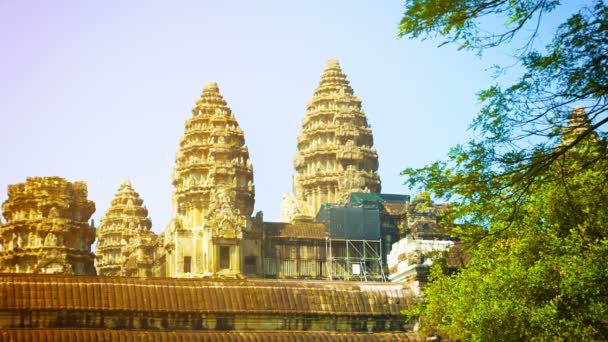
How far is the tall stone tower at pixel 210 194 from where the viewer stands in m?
81.2

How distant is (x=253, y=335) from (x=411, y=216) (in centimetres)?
3913

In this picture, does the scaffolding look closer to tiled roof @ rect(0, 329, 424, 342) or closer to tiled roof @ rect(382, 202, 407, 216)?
tiled roof @ rect(382, 202, 407, 216)

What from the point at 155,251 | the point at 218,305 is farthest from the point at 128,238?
the point at 218,305

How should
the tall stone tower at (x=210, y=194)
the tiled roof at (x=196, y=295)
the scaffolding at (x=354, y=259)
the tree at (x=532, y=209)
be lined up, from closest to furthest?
the tree at (x=532, y=209) → the tiled roof at (x=196, y=295) → the scaffolding at (x=354, y=259) → the tall stone tower at (x=210, y=194)

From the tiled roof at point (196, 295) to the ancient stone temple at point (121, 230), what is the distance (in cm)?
5864

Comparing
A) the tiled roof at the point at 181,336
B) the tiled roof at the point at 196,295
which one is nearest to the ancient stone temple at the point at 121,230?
the tiled roof at the point at 196,295

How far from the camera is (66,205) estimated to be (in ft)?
280

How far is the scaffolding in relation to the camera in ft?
264

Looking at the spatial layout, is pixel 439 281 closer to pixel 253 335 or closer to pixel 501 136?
pixel 253 335

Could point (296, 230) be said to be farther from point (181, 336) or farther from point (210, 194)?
point (181, 336)

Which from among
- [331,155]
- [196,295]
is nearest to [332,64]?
Result: [331,155]

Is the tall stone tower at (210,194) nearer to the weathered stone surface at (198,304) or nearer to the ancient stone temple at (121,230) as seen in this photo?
the ancient stone temple at (121,230)

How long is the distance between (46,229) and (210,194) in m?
13.7

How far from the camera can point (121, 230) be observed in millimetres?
114625
